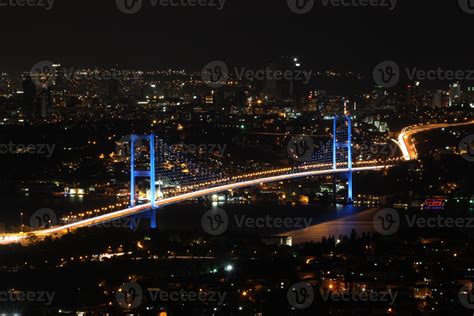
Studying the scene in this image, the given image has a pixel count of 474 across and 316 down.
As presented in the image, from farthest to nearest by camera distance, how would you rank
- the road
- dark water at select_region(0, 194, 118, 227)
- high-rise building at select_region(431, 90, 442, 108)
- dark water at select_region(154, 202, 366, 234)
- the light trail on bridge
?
1. high-rise building at select_region(431, 90, 442, 108)
2. the road
3. dark water at select_region(0, 194, 118, 227)
4. dark water at select_region(154, 202, 366, 234)
5. the light trail on bridge

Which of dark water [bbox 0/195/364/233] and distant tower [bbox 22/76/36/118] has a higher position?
distant tower [bbox 22/76/36/118]

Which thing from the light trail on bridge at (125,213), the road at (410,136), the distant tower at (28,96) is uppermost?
the distant tower at (28,96)

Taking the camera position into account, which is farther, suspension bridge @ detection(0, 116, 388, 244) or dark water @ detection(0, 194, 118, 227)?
dark water @ detection(0, 194, 118, 227)

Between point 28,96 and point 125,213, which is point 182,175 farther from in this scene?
point 28,96

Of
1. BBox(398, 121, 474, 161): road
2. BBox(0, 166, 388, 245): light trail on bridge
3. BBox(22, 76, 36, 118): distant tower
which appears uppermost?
BBox(22, 76, 36, 118): distant tower

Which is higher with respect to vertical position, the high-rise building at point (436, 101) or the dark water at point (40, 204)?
the high-rise building at point (436, 101)

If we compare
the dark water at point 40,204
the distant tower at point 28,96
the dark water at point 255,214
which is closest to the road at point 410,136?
the dark water at point 255,214

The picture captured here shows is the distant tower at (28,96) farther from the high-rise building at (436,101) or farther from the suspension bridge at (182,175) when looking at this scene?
the high-rise building at (436,101)

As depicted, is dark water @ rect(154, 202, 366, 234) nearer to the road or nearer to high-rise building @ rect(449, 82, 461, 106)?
the road

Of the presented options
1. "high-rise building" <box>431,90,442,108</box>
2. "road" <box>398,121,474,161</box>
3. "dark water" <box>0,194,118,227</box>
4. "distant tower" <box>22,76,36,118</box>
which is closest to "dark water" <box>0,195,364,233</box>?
"dark water" <box>0,194,118,227</box>

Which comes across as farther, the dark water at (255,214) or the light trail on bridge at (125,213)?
the dark water at (255,214)
